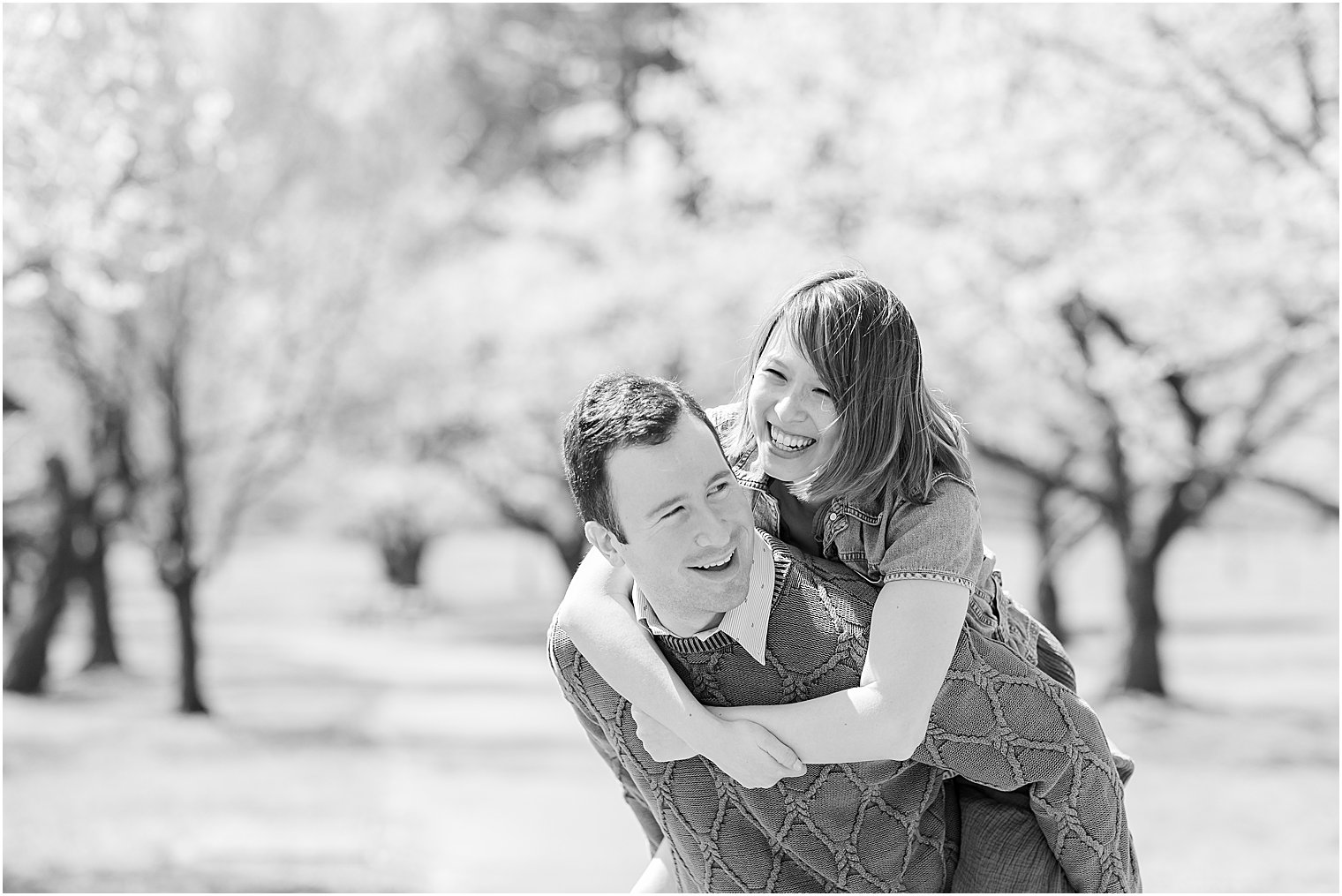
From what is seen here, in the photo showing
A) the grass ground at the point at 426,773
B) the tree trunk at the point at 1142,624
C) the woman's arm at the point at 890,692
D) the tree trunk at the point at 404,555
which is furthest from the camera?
the tree trunk at the point at 404,555

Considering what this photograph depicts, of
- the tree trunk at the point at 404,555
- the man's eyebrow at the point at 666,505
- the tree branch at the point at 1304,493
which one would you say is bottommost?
the tree trunk at the point at 404,555

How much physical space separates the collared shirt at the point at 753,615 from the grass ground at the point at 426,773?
18.9 feet

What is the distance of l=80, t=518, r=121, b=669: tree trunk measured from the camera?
16750 mm

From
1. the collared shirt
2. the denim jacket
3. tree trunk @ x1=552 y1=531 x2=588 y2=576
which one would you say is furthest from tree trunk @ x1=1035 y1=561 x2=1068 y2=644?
the collared shirt

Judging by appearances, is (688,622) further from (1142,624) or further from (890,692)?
(1142,624)

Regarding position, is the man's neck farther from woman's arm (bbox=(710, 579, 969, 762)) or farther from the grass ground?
the grass ground

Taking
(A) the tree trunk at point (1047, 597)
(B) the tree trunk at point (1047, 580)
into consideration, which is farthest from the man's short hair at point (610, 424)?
(A) the tree trunk at point (1047, 597)

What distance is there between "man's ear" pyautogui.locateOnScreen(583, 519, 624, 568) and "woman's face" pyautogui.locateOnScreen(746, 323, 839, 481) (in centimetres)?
33

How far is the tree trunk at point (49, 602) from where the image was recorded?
14727 mm

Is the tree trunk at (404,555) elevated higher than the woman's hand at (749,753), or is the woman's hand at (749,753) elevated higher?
the woman's hand at (749,753)

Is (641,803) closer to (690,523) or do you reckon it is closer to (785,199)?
(690,523)

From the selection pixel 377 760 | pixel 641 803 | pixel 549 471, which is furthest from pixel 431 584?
pixel 641 803

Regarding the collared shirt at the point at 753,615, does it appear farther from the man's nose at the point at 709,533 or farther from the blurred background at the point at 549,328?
the blurred background at the point at 549,328

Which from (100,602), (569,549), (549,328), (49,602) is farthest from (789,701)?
(569,549)
